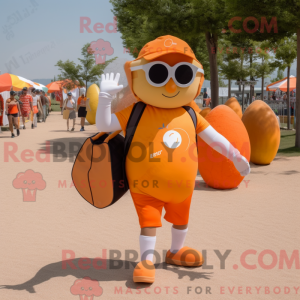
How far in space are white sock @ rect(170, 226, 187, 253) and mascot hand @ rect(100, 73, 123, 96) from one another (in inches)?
60.5

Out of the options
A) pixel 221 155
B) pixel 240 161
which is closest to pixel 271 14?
pixel 221 155

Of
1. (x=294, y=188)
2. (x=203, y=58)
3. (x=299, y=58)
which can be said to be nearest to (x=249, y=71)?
(x=203, y=58)

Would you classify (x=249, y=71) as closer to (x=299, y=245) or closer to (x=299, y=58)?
(x=299, y=58)

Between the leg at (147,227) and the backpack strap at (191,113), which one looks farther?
the backpack strap at (191,113)

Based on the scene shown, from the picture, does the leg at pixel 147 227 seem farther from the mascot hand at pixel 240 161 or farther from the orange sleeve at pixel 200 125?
the mascot hand at pixel 240 161

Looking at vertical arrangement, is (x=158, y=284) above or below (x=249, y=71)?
below

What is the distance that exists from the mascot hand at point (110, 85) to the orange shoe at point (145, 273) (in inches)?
62.8

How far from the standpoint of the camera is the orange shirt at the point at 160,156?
3578 millimetres

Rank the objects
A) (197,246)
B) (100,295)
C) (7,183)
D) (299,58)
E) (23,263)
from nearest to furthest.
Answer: (100,295) < (23,263) < (197,246) < (7,183) < (299,58)

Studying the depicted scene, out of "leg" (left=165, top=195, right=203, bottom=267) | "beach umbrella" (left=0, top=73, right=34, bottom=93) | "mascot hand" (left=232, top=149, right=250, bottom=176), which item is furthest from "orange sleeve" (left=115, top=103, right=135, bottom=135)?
"beach umbrella" (left=0, top=73, right=34, bottom=93)

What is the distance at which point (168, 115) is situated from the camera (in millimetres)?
3680

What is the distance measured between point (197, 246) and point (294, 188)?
11.5 feet

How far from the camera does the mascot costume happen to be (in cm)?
354

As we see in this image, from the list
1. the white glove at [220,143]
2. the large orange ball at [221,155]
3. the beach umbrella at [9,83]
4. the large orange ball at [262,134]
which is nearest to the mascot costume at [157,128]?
the white glove at [220,143]
